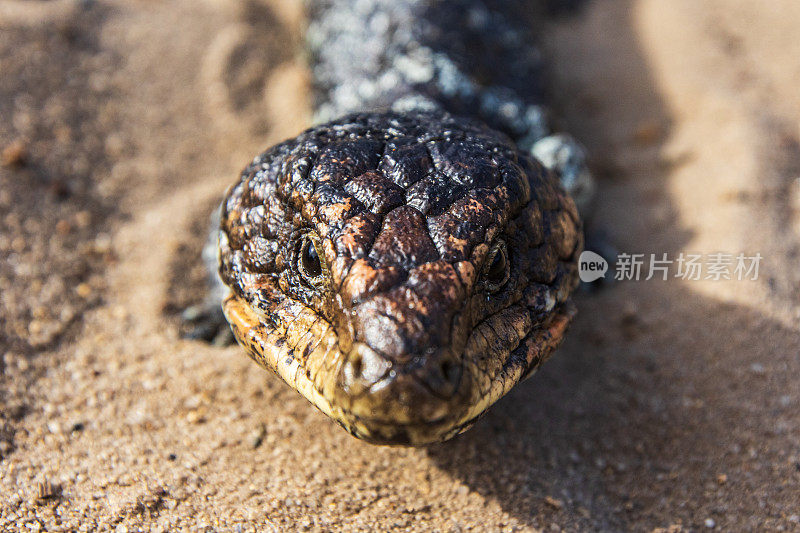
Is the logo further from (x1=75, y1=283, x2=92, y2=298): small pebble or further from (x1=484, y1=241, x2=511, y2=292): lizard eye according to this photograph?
(x1=75, y1=283, x2=92, y2=298): small pebble

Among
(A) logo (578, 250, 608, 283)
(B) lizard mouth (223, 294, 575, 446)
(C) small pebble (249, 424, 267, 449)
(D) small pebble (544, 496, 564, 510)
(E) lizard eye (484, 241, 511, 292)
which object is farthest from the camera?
(A) logo (578, 250, 608, 283)

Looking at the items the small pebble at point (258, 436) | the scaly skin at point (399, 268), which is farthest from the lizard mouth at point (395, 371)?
the small pebble at point (258, 436)

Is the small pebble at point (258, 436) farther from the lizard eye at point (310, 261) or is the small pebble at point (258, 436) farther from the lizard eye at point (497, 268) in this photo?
the lizard eye at point (497, 268)

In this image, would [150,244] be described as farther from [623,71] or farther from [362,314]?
[623,71]

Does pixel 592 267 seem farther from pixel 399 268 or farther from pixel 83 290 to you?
pixel 83 290

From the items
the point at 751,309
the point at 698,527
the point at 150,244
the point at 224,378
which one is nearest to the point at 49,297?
the point at 150,244

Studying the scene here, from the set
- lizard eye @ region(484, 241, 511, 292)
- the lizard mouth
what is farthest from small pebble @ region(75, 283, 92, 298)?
lizard eye @ region(484, 241, 511, 292)

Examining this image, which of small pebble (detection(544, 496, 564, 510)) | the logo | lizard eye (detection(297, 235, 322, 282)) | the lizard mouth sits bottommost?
small pebble (detection(544, 496, 564, 510))
